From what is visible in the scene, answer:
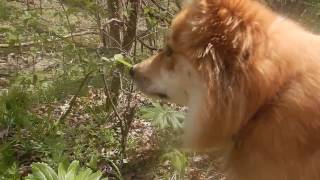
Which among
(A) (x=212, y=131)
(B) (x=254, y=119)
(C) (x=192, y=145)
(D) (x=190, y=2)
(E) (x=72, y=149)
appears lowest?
(E) (x=72, y=149)

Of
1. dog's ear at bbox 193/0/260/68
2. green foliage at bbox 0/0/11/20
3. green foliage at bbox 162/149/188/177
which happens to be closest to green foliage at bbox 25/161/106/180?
green foliage at bbox 162/149/188/177

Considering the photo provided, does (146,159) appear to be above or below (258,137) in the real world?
below

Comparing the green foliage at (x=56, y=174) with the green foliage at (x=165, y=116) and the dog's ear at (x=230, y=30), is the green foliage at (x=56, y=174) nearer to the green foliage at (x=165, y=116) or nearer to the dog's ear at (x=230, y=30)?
the green foliage at (x=165, y=116)

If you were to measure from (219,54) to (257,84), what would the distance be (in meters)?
0.25

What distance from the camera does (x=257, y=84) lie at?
2.54 metres

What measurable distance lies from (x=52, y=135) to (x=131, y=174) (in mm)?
784

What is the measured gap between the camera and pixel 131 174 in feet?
14.5

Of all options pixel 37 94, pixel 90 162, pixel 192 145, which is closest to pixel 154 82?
pixel 192 145

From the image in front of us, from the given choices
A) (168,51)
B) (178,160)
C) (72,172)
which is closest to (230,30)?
(168,51)

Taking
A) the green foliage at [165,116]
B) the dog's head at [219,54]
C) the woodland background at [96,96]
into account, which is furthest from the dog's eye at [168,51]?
the woodland background at [96,96]

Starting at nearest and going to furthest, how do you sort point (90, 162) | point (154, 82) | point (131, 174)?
point (154, 82)
point (90, 162)
point (131, 174)

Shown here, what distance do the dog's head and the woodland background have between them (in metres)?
1.13

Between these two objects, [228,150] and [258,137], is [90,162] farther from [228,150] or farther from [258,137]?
[258,137]

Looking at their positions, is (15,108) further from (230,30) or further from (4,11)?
(230,30)
